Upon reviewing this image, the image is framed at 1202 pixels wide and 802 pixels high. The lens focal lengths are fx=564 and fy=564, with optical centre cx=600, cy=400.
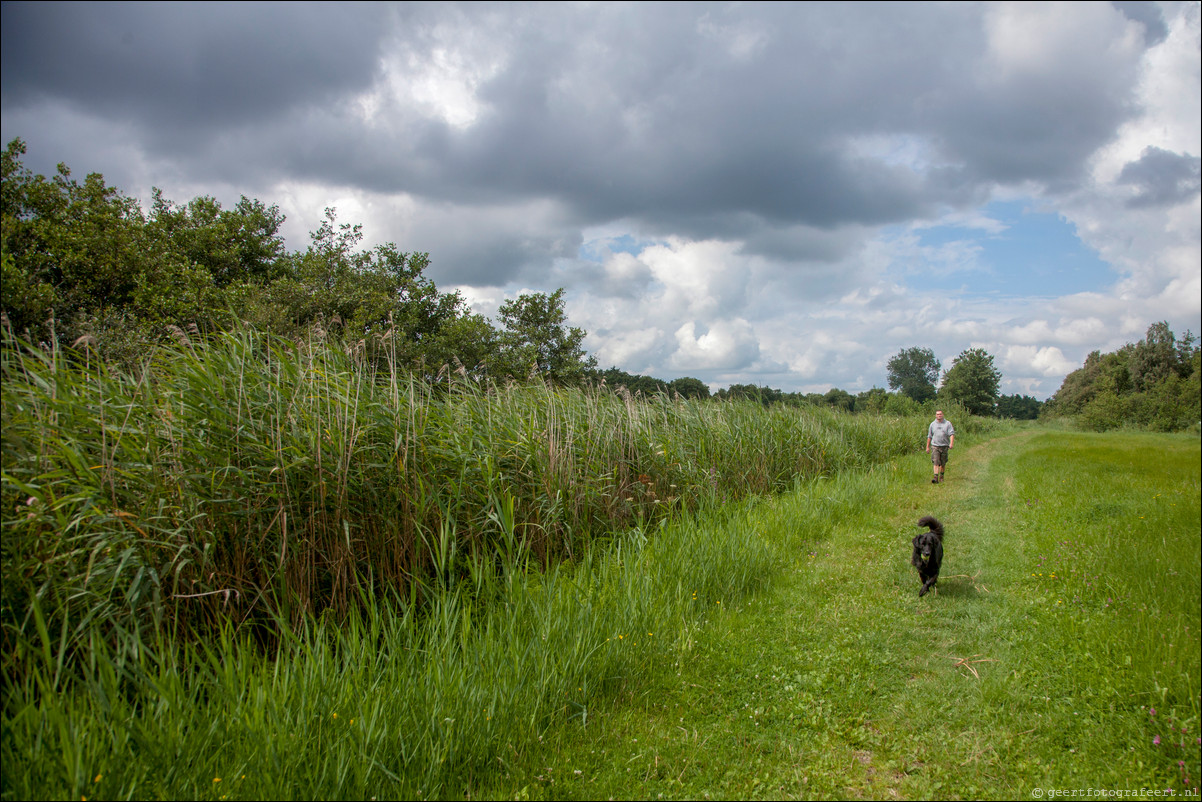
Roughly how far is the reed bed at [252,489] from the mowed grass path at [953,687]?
6.11ft

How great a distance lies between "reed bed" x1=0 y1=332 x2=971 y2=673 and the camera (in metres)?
3.08

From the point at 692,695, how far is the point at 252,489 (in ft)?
10.2

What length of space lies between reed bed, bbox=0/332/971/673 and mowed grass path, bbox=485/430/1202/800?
186cm

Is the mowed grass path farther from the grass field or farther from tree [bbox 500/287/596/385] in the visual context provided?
tree [bbox 500/287/596/385]

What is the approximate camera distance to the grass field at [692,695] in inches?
92.7

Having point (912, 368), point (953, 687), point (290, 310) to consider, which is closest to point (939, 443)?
point (953, 687)

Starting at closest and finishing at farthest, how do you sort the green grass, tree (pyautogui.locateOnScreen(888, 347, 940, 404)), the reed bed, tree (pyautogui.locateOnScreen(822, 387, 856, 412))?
the green grass, the reed bed, tree (pyautogui.locateOnScreen(822, 387, 856, 412)), tree (pyautogui.locateOnScreen(888, 347, 940, 404))

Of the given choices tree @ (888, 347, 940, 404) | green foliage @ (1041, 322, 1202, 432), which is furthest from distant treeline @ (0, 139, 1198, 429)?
tree @ (888, 347, 940, 404)

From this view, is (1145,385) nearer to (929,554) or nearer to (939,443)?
(929,554)

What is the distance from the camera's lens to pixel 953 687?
3365 mm

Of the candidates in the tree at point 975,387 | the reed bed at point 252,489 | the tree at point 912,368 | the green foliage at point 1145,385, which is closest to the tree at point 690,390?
the reed bed at point 252,489

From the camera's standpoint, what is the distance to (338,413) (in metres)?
4.14

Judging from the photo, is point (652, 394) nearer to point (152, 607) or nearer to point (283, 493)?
point (283, 493)

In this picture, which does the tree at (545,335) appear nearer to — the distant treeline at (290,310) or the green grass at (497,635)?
the distant treeline at (290,310)
